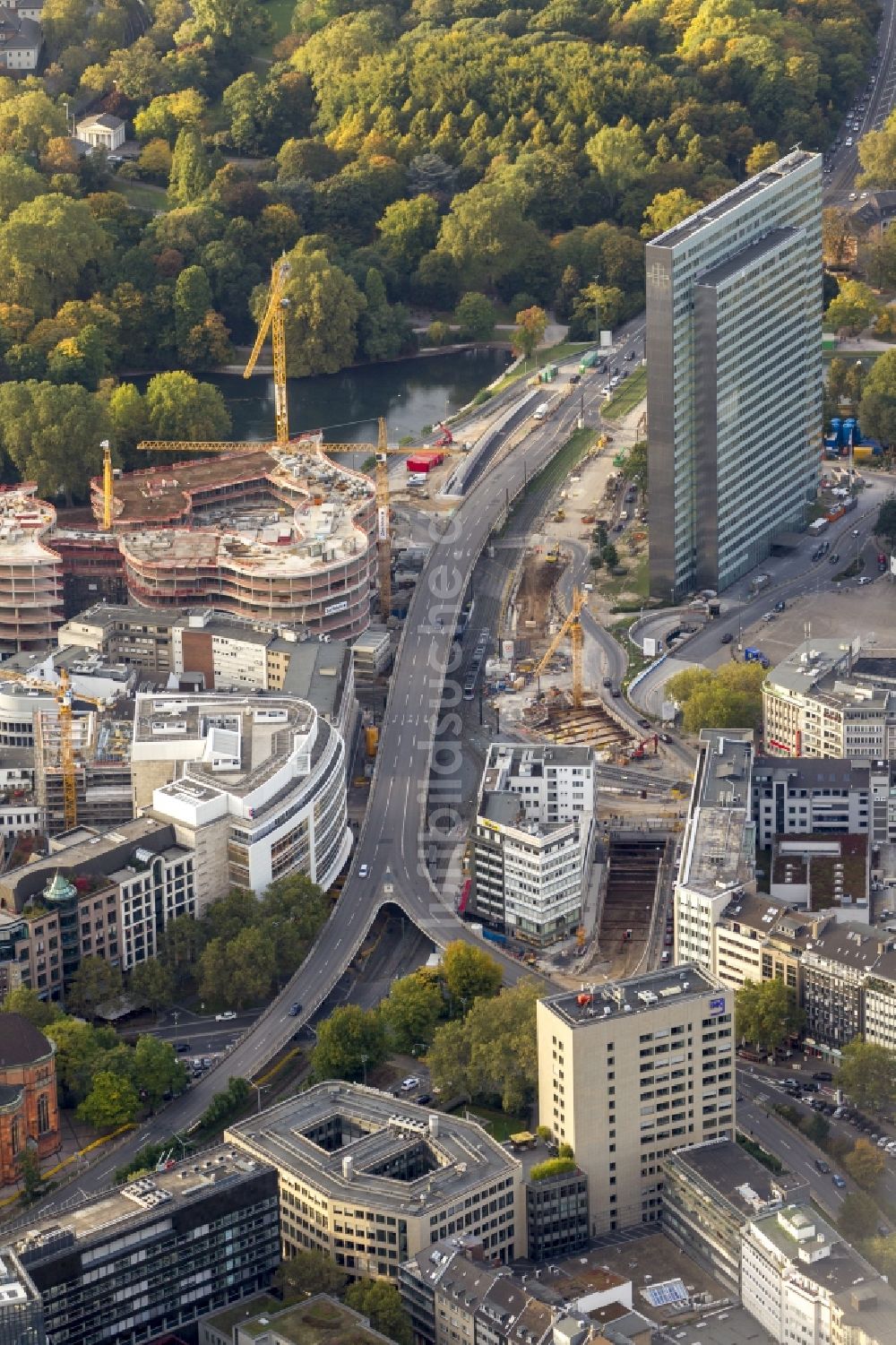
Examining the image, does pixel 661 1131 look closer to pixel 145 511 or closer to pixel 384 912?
pixel 384 912

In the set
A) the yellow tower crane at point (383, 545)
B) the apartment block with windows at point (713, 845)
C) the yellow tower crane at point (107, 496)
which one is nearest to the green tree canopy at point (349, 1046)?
the apartment block with windows at point (713, 845)

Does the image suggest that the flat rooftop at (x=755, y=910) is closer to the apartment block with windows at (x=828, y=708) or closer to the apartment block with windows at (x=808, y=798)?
the apartment block with windows at (x=808, y=798)

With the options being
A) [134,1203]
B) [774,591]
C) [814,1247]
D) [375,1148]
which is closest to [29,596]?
[774,591]

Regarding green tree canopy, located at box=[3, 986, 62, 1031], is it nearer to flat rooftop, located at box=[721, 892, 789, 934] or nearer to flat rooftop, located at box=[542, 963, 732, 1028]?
flat rooftop, located at box=[542, 963, 732, 1028]

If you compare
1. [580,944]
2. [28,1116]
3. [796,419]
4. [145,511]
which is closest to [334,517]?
[145,511]

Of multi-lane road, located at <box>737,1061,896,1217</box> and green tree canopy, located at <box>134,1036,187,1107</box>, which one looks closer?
multi-lane road, located at <box>737,1061,896,1217</box>

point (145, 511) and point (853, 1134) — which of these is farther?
point (145, 511)

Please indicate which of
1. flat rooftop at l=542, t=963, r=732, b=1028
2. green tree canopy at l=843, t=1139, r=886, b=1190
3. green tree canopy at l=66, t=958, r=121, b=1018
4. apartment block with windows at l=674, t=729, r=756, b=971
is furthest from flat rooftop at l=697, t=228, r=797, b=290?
green tree canopy at l=843, t=1139, r=886, b=1190
